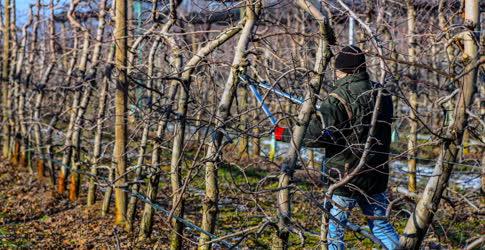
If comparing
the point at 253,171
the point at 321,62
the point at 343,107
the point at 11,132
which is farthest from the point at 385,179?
the point at 11,132

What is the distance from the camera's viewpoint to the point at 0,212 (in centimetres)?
848

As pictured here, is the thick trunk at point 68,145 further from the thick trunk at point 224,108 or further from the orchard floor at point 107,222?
the thick trunk at point 224,108

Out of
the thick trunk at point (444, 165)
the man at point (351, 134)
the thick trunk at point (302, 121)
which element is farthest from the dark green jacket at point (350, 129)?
the thick trunk at point (444, 165)

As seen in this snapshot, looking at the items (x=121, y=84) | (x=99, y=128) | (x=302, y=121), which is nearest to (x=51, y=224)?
(x=99, y=128)

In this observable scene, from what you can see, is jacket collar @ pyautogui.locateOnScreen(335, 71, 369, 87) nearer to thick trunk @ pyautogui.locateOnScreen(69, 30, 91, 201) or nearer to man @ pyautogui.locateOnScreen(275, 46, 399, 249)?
man @ pyautogui.locateOnScreen(275, 46, 399, 249)

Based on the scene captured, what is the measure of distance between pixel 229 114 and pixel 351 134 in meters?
0.92

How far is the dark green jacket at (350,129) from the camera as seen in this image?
4609 mm

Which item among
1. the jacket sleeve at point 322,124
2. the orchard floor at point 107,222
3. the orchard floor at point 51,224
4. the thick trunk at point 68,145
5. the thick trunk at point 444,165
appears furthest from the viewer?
the thick trunk at point 68,145

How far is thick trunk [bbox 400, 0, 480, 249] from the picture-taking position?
126 inches

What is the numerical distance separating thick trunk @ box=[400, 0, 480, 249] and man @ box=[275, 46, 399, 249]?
4.13ft

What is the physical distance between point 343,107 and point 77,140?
5.00 meters

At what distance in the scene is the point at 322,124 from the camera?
4.53m

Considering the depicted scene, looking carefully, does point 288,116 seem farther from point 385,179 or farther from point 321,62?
point 385,179

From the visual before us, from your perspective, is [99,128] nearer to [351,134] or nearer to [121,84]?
[121,84]
